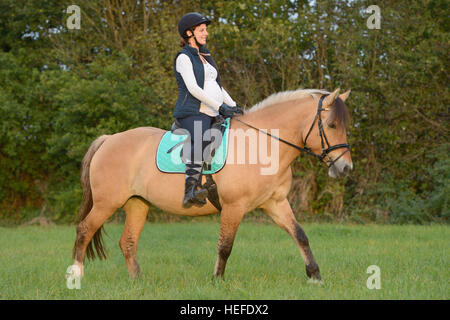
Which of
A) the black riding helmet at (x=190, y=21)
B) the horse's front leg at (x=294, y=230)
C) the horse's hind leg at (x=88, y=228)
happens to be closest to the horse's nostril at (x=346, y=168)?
the horse's front leg at (x=294, y=230)

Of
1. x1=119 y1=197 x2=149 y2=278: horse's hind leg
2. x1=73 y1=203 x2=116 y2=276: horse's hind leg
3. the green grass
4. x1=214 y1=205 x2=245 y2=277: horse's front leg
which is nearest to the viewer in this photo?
the green grass

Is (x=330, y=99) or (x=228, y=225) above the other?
(x=330, y=99)

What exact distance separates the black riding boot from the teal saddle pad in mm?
115

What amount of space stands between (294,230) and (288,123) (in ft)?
4.34

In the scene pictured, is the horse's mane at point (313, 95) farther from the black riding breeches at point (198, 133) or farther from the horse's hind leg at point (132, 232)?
the horse's hind leg at point (132, 232)

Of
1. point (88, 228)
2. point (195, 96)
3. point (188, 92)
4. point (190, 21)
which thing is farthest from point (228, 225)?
point (190, 21)

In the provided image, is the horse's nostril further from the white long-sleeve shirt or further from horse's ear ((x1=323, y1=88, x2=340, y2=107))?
the white long-sleeve shirt

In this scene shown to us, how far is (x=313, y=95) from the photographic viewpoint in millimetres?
5414

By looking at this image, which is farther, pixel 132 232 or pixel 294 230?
pixel 132 232

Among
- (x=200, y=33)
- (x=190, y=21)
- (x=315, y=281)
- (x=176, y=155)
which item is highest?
(x=190, y=21)

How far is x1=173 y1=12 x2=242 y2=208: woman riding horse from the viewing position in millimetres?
A: 5398

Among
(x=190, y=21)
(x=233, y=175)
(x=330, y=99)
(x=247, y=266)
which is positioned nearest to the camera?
(x=330, y=99)

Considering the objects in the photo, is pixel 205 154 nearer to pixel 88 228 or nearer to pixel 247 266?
pixel 88 228

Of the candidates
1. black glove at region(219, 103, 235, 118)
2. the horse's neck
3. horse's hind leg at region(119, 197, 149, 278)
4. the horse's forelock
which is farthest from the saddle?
the horse's forelock
